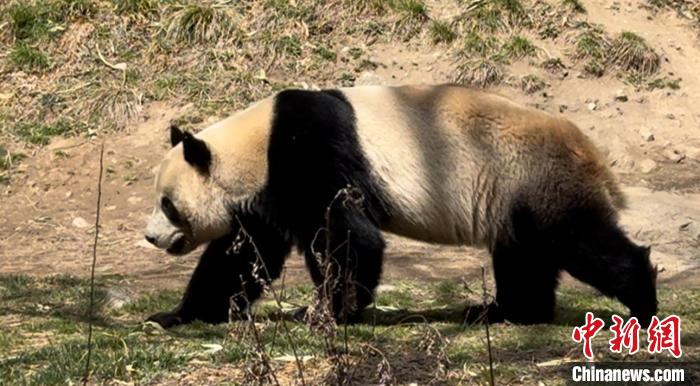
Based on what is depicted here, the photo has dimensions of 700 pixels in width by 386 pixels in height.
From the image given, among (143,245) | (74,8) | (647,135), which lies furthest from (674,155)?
(74,8)

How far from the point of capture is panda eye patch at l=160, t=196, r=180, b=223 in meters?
7.16

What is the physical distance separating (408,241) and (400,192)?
4582mm

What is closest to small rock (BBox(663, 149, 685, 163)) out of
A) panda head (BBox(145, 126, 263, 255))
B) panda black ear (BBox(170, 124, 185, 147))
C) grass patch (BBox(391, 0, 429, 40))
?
grass patch (BBox(391, 0, 429, 40))

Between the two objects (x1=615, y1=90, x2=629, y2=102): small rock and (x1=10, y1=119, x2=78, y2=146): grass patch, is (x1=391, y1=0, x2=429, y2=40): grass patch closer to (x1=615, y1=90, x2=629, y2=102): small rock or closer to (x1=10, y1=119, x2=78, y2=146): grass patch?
(x1=615, y1=90, x2=629, y2=102): small rock

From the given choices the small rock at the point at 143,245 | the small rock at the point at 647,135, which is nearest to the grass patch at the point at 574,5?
the small rock at the point at 647,135

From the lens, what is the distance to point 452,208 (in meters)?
7.17

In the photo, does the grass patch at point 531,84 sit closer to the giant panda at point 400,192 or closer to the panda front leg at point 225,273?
the giant panda at point 400,192

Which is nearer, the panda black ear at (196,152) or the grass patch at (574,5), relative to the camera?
the panda black ear at (196,152)

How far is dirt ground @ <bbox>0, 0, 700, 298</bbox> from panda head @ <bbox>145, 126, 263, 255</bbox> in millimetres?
2060

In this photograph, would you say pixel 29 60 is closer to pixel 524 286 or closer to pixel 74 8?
pixel 74 8

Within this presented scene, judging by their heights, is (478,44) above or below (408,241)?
above

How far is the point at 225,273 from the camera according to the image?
7.26m

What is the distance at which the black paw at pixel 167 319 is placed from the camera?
22.6ft

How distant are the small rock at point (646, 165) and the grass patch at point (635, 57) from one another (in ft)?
6.17
